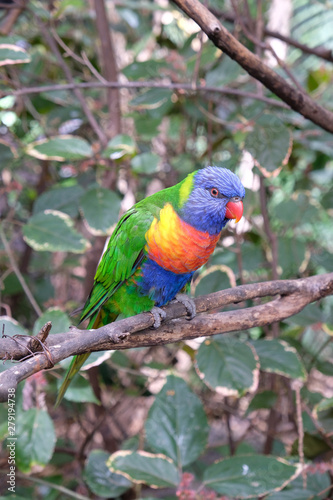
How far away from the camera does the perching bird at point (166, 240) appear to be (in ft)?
5.22

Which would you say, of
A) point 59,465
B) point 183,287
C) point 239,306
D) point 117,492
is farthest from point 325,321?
point 59,465

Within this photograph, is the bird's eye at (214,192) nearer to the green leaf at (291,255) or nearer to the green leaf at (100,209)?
the green leaf at (100,209)

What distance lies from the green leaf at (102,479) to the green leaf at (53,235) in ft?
2.99

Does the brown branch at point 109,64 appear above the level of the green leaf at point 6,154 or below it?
above

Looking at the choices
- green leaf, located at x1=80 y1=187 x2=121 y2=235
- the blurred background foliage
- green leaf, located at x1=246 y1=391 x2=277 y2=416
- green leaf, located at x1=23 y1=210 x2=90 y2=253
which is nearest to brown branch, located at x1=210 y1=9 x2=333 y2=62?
the blurred background foliage

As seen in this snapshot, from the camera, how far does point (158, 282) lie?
1.69 m

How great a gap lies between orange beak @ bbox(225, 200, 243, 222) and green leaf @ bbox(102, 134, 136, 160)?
55 centimetres

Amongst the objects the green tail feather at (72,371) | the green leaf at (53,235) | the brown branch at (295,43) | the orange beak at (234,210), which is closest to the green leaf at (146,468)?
the green tail feather at (72,371)

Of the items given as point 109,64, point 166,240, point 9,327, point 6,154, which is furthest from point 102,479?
point 109,64

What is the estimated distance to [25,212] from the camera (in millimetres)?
3309

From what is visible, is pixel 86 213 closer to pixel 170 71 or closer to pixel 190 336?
pixel 190 336

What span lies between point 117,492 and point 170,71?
209 cm

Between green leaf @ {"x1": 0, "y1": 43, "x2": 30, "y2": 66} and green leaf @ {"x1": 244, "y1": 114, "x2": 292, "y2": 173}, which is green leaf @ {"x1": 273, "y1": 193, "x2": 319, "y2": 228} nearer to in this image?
green leaf @ {"x1": 244, "y1": 114, "x2": 292, "y2": 173}

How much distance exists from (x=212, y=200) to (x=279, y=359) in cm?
76
